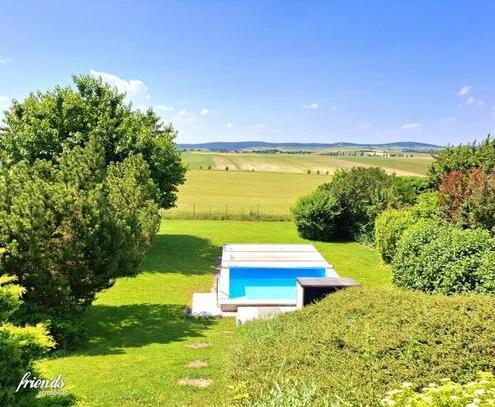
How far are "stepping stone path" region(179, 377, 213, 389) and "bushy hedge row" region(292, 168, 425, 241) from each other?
71.6 feet

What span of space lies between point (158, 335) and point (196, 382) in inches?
160

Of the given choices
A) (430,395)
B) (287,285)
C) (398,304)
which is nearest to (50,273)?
(398,304)

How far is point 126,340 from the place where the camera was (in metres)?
11.7

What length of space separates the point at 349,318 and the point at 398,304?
1.03 m

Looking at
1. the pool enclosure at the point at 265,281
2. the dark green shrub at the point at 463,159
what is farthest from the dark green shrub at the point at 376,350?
the dark green shrub at the point at 463,159

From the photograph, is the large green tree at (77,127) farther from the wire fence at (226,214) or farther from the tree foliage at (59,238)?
the wire fence at (226,214)

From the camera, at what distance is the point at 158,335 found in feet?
40.0

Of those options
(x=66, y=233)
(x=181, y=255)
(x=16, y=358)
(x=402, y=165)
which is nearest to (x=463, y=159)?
(x=181, y=255)

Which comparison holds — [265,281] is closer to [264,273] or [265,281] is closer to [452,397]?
[264,273]

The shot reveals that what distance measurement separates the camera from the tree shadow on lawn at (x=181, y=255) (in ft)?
68.1

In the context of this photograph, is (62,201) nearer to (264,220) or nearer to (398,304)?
(398,304)

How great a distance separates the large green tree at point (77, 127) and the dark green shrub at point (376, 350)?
13404mm

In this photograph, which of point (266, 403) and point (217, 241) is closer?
point (266, 403)

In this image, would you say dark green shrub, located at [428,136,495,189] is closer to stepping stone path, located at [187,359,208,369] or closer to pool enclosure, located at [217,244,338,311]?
pool enclosure, located at [217,244,338,311]
